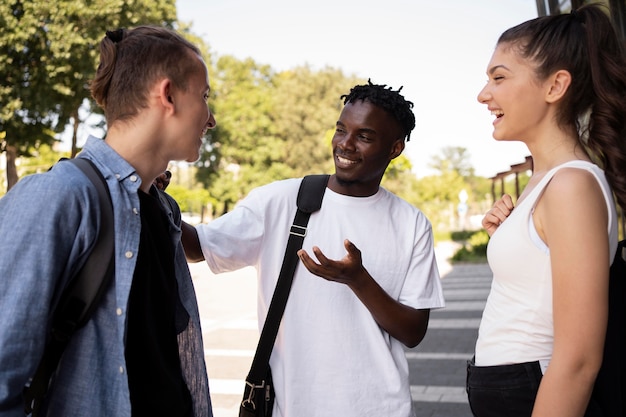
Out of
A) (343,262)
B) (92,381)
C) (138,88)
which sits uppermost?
(138,88)

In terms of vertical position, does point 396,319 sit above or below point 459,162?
above

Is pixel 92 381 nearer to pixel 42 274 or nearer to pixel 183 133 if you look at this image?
pixel 42 274

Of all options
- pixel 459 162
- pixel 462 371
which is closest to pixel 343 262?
pixel 462 371

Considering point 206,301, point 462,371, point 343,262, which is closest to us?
point 343,262

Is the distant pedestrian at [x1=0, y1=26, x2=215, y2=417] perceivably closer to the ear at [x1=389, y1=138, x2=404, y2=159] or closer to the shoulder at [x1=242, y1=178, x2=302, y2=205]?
the shoulder at [x1=242, y1=178, x2=302, y2=205]

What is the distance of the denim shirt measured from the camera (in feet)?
4.66

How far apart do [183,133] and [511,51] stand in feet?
3.16

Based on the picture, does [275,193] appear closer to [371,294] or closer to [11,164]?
[371,294]

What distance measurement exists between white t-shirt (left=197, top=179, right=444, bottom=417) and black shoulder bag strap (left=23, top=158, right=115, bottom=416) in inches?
34.5

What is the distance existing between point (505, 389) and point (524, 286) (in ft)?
0.95

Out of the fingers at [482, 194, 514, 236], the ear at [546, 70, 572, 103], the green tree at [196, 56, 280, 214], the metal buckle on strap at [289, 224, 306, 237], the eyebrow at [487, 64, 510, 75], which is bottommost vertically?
the green tree at [196, 56, 280, 214]

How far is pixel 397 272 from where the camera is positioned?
8.15 ft

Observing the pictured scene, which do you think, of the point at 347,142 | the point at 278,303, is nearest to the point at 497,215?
the point at 347,142

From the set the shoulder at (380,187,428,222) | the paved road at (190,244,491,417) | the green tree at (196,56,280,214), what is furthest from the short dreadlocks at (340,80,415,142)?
the green tree at (196,56,280,214)
